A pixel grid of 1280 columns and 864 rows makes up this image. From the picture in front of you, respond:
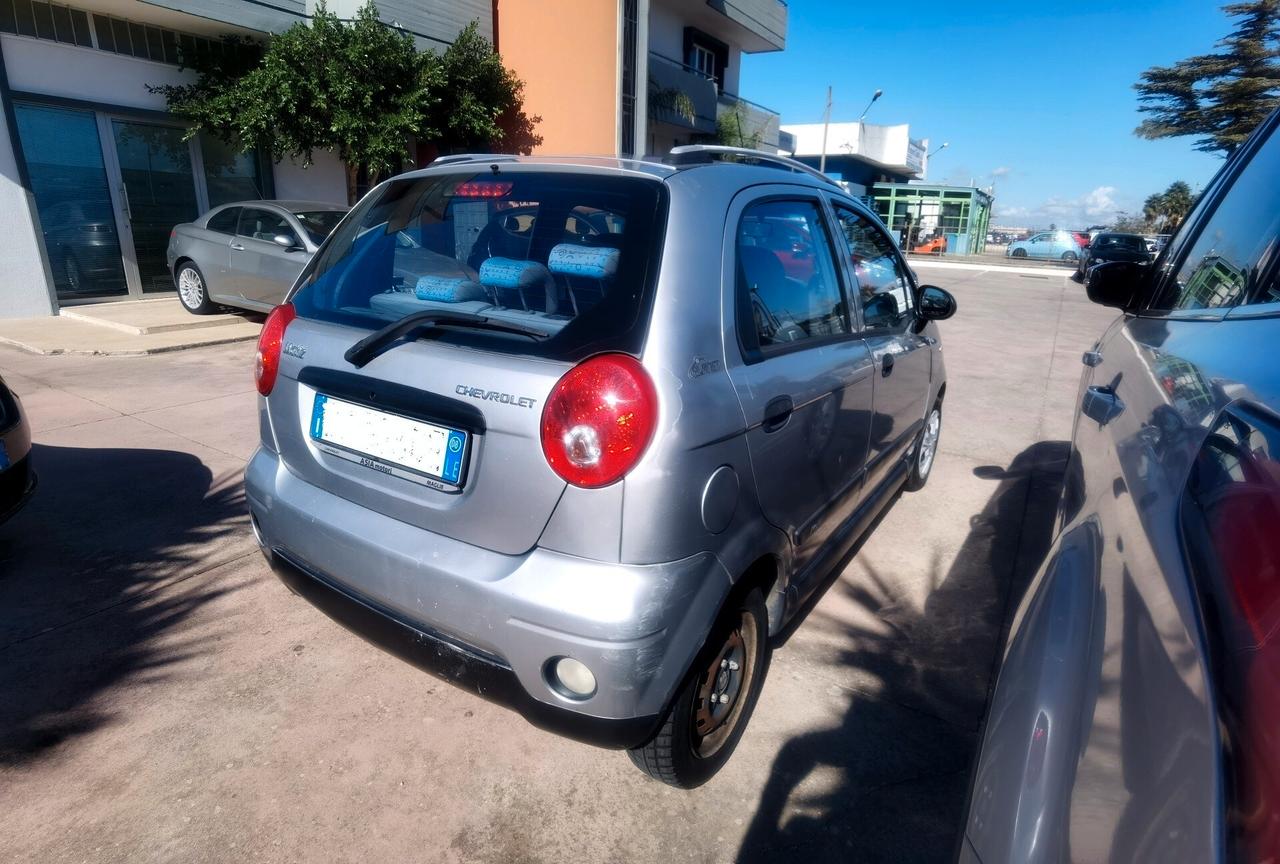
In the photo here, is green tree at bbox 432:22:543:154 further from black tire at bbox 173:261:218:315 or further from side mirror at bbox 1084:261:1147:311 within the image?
side mirror at bbox 1084:261:1147:311

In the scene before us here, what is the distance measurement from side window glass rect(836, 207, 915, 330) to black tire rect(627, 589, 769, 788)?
54.4 inches

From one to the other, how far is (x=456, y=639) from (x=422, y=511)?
34 cm

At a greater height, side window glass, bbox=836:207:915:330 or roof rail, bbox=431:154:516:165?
roof rail, bbox=431:154:516:165

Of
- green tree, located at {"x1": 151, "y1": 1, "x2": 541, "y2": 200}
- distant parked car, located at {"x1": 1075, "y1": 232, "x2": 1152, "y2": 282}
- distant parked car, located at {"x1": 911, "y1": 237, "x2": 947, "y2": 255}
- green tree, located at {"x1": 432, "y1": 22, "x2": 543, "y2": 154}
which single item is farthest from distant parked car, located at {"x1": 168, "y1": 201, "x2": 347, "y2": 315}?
distant parked car, located at {"x1": 911, "y1": 237, "x2": 947, "y2": 255}

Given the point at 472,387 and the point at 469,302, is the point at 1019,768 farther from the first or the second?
the point at 469,302

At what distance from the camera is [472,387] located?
1.80m

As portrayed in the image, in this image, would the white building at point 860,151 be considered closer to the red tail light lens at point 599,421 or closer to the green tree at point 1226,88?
the green tree at point 1226,88

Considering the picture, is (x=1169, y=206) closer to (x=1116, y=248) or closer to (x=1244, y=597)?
(x=1116, y=248)

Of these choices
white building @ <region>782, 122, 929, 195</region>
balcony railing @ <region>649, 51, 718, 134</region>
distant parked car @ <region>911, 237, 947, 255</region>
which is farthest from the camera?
white building @ <region>782, 122, 929, 195</region>

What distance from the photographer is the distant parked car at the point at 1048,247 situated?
33125 mm

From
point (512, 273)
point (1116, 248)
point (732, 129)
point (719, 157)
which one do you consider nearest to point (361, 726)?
point (512, 273)

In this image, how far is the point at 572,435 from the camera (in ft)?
5.56

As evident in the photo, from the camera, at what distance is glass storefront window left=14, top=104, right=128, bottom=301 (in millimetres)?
9523

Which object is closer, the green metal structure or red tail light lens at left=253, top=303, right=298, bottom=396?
red tail light lens at left=253, top=303, right=298, bottom=396
